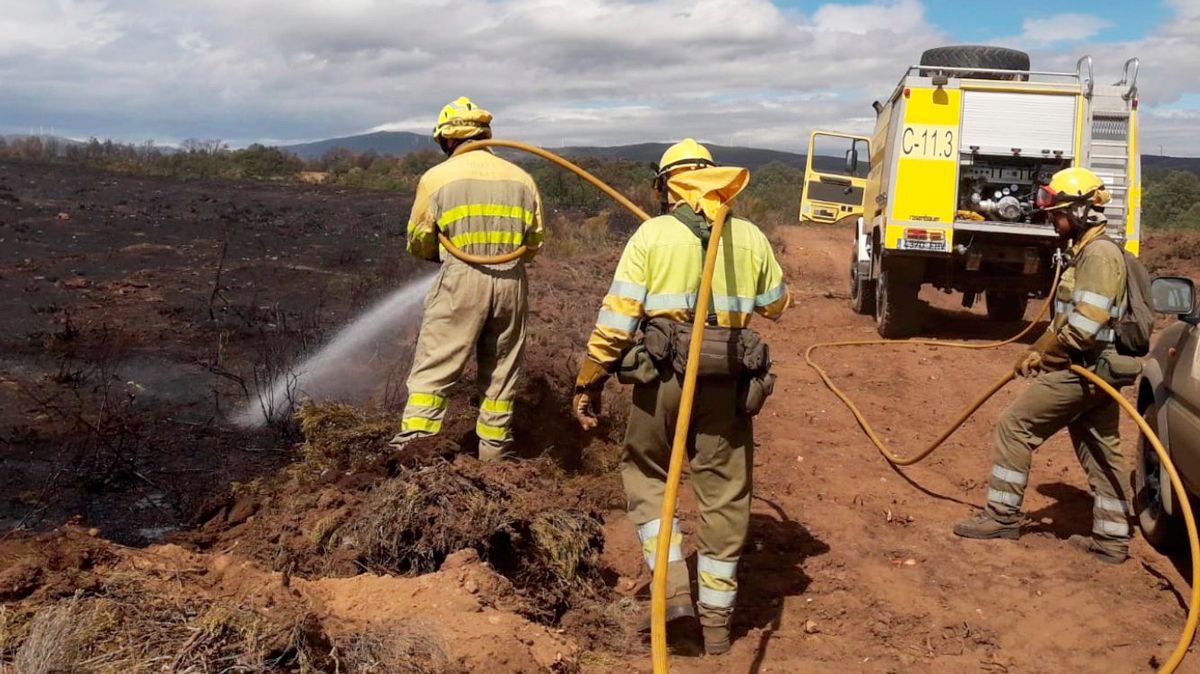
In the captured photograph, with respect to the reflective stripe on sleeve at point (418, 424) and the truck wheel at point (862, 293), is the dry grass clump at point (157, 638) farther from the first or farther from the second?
the truck wheel at point (862, 293)

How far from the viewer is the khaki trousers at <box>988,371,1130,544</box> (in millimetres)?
5211

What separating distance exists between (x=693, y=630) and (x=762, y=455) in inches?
118

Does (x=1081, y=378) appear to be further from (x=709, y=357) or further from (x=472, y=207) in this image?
(x=472, y=207)

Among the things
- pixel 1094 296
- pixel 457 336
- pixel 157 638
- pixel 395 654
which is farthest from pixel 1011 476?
pixel 157 638

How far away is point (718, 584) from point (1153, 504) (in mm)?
2803

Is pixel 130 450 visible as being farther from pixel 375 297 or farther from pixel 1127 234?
pixel 1127 234

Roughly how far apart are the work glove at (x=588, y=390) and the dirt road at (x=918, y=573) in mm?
1071

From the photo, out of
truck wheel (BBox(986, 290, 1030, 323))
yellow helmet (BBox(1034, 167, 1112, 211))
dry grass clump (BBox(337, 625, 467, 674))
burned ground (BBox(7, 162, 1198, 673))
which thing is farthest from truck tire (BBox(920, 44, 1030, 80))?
dry grass clump (BBox(337, 625, 467, 674))

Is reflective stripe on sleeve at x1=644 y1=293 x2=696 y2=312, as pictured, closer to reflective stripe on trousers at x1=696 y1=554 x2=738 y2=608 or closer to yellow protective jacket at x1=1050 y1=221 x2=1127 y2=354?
reflective stripe on trousers at x1=696 y1=554 x2=738 y2=608

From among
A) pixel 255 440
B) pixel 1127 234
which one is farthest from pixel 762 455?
pixel 1127 234

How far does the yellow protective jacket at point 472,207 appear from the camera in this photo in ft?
17.5

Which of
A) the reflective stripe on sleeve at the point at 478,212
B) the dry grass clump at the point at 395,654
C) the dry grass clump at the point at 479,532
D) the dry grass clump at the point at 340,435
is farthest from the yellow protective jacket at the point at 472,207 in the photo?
the dry grass clump at the point at 395,654

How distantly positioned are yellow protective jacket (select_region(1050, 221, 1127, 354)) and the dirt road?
118 centimetres

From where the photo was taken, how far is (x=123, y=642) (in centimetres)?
276
